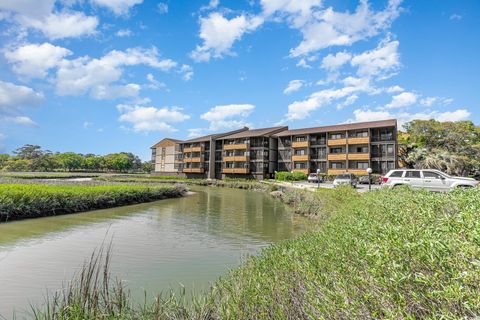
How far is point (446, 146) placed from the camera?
40406 mm

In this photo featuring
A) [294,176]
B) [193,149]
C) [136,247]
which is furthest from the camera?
[193,149]

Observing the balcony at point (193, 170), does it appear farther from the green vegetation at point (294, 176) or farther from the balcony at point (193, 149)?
Answer: the green vegetation at point (294, 176)

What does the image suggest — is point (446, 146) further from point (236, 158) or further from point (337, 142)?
point (236, 158)

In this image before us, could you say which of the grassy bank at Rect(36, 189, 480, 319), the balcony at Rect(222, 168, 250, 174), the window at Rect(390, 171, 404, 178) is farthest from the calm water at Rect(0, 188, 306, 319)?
the balcony at Rect(222, 168, 250, 174)

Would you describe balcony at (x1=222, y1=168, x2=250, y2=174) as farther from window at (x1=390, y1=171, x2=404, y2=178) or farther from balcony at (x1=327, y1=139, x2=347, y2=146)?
window at (x1=390, y1=171, x2=404, y2=178)

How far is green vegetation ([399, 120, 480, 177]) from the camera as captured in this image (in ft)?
121

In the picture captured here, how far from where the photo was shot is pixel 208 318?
15.6ft

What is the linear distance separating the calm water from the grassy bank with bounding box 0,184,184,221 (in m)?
1.18

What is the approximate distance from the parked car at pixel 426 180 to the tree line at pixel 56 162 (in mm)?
A: 103892

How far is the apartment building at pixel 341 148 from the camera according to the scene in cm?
4372

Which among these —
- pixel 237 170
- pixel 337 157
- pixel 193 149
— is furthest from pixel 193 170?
pixel 337 157

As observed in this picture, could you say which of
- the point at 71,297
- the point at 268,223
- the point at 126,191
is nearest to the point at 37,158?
the point at 126,191

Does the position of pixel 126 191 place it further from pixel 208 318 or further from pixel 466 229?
pixel 466 229

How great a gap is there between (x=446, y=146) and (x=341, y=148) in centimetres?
1484
